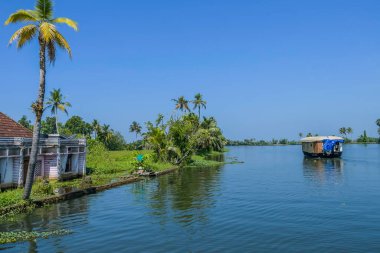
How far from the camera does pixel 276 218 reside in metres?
21.2

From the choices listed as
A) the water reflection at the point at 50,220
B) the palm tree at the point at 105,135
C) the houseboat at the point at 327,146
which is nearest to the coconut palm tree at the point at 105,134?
the palm tree at the point at 105,135

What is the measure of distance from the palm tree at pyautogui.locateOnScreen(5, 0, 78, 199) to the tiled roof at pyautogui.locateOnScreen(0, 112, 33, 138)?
10760 mm

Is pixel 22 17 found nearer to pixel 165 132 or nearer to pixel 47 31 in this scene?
pixel 47 31

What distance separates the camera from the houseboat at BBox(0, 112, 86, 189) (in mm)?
29172

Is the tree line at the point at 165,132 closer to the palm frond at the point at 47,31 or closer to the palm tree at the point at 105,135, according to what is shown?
→ the palm tree at the point at 105,135

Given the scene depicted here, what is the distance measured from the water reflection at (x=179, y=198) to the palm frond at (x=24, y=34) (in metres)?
13.0

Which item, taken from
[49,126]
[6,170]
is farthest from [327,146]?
[49,126]

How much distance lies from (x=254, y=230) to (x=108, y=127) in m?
104

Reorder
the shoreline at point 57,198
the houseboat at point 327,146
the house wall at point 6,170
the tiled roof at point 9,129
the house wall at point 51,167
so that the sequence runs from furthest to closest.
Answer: the houseboat at point 327,146 < the house wall at point 51,167 < the tiled roof at point 9,129 < the house wall at point 6,170 < the shoreline at point 57,198

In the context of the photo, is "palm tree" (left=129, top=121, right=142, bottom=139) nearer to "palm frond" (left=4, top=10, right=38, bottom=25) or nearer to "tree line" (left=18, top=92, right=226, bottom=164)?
"tree line" (left=18, top=92, right=226, bottom=164)

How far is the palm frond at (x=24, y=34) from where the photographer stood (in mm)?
22828

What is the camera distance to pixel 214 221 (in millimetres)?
20312

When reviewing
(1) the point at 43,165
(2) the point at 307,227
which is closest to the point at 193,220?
(2) the point at 307,227

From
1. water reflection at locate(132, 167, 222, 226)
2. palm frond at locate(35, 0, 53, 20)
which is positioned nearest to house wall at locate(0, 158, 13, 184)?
water reflection at locate(132, 167, 222, 226)
